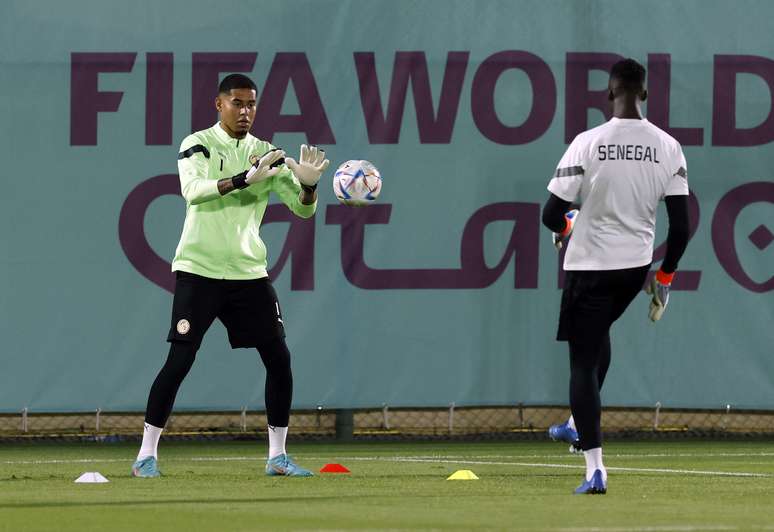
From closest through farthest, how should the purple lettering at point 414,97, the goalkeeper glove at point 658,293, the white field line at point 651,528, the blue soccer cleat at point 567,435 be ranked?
the white field line at point 651,528, the goalkeeper glove at point 658,293, the blue soccer cleat at point 567,435, the purple lettering at point 414,97

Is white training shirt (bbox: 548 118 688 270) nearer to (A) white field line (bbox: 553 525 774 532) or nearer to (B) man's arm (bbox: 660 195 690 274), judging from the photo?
(B) man's arm (bbox: 660 195 690 274)

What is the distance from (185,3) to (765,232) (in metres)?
4.52

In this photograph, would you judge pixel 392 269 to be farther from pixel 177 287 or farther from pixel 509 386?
pixel 177 287

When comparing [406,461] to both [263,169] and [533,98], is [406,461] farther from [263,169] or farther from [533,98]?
[533,98]

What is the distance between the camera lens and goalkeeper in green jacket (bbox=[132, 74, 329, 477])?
8.86m

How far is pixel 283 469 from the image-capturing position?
29.6 feet

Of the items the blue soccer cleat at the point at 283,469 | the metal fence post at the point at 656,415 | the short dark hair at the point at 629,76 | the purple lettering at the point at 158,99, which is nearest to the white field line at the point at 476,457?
the metal fence post at the point at 656,415

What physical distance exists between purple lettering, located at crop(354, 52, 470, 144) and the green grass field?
2255 millimetres

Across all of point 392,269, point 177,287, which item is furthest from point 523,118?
point 177,287

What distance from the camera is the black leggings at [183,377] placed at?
8859 millimetres

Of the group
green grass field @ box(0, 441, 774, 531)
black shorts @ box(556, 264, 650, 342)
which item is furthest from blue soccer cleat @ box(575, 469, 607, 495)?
black shorts @ box(556, 264, 650, 342)

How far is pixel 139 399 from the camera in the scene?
12.1 metres

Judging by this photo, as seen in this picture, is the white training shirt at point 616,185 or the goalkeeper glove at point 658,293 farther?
the goalkeeper glove at point 658,293

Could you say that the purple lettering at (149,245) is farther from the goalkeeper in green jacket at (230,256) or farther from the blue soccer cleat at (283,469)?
the blue soccer cleat at (283,469)
